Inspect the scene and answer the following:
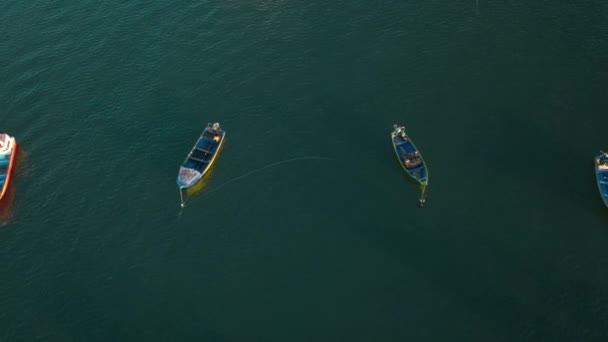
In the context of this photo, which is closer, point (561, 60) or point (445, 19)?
point (561, 60)

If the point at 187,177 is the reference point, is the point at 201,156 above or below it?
above

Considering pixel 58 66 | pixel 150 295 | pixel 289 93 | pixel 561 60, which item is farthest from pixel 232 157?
pixel 561 60

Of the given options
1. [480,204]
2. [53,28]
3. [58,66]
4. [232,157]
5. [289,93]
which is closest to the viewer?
[480,204]

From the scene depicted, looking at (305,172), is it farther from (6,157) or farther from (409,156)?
(6,157)

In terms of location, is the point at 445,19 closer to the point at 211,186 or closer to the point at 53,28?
the point at 211,186

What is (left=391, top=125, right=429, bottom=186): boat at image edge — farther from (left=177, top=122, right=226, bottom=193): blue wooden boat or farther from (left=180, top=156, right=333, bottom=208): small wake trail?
(left=177, top=122, right=226, bottom=193): blue wooden boat

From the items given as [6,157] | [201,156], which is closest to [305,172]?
[201,156]
